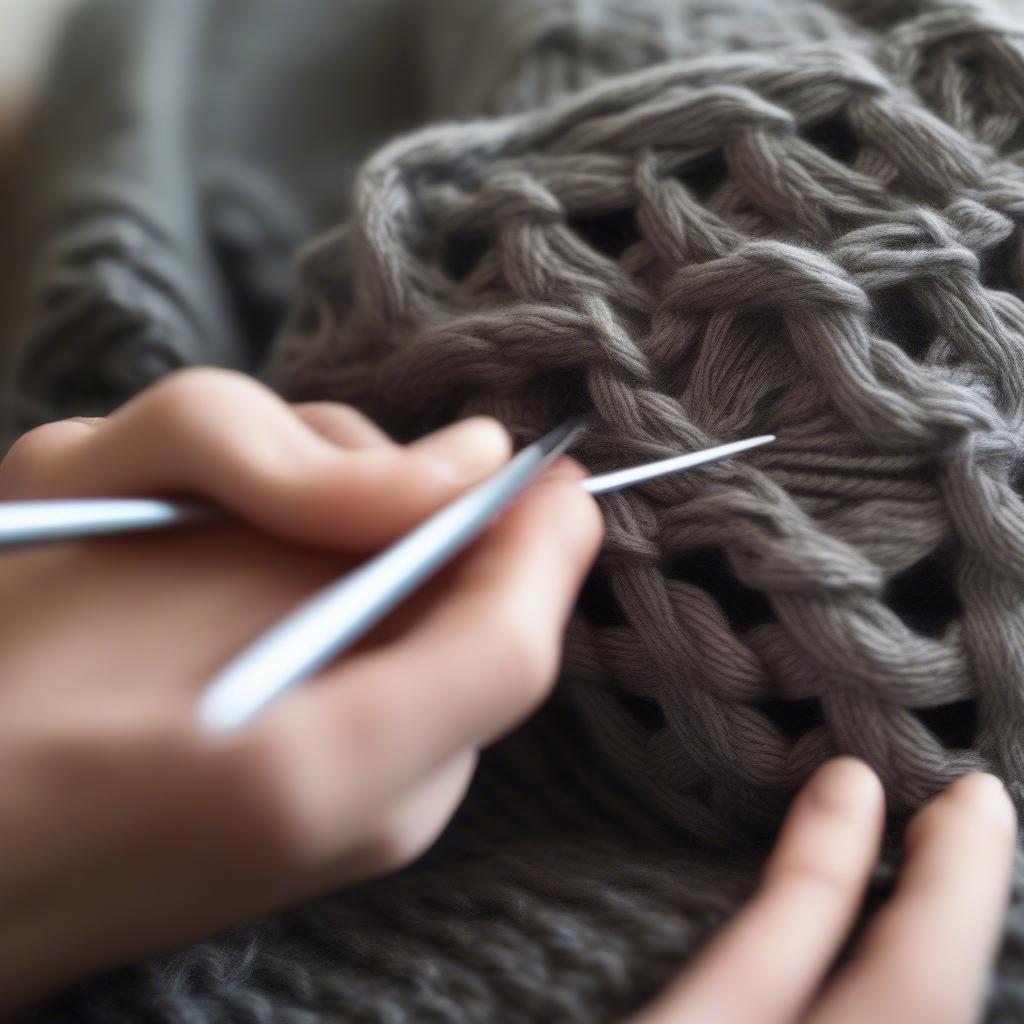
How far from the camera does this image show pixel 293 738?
252 mm

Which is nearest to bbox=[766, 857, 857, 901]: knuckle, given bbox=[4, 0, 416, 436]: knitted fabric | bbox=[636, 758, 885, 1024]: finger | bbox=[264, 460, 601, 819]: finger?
bbox=[636, 758, 885, 1024]: finger

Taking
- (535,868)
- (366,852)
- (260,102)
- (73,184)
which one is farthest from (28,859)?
(260,102)

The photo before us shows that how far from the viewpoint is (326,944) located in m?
0.42

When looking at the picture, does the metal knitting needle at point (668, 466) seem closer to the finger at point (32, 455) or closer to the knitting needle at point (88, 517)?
the knitting needle at point (88, 517)

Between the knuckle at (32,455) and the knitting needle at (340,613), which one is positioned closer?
the knitting needle at (340,613)

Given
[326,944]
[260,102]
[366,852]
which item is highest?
[260,102]

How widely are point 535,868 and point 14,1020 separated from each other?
0.20m

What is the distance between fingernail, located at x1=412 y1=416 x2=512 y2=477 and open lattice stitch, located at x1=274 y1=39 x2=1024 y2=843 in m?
0.08

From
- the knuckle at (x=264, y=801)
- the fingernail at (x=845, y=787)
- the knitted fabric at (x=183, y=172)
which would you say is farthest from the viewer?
the knitted fabric at (x=183, y=172)

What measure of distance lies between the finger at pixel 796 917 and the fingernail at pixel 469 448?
17 cm

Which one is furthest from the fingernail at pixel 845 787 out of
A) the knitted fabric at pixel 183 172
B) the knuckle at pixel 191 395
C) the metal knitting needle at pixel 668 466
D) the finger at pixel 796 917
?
the knitted fabric at pixel 183 172

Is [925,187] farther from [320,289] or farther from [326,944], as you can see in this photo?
[326,944]

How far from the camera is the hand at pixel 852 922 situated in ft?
1.01

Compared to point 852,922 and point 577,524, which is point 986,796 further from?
point 577,524
